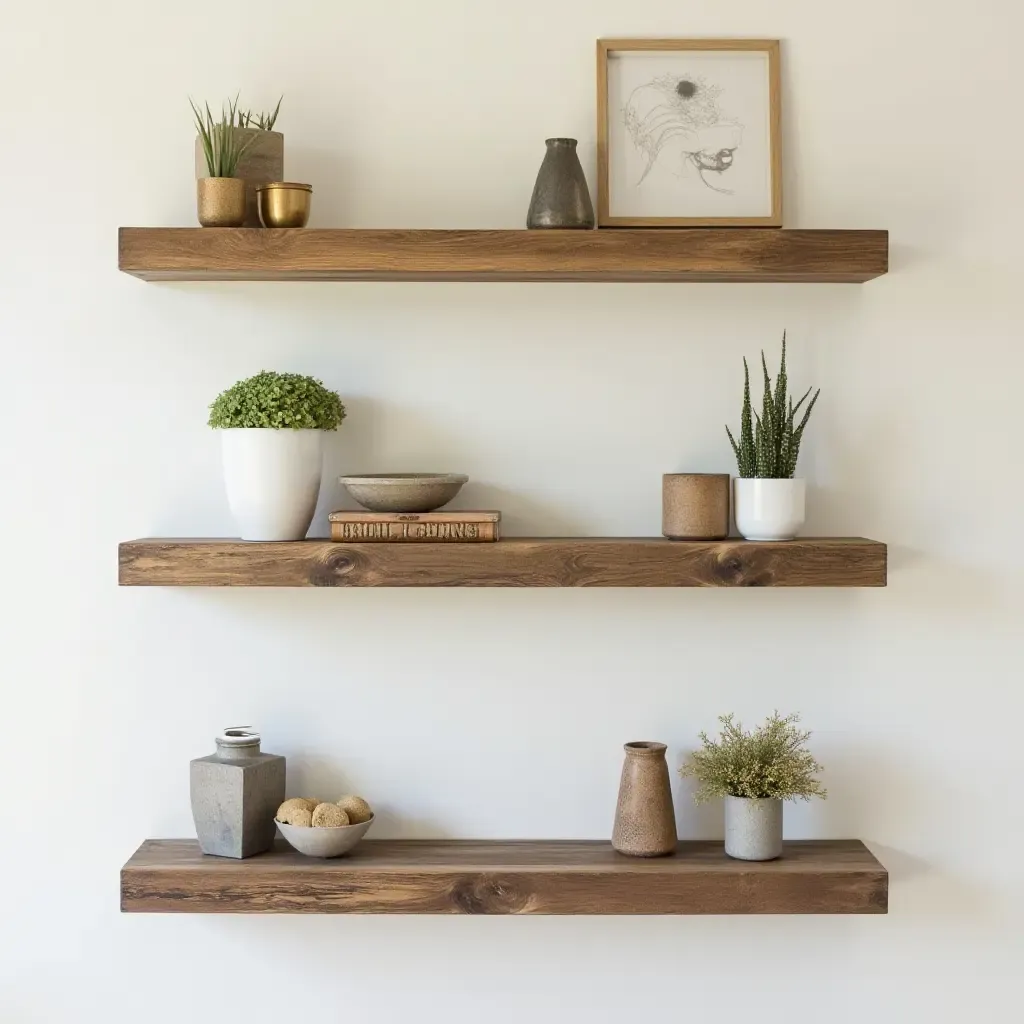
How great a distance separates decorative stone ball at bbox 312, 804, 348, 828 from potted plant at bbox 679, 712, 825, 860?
53 centimetres

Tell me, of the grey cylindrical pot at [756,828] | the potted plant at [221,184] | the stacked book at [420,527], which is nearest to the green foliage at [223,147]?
the potted plant at [221,184]

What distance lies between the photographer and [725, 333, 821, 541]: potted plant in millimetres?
1754

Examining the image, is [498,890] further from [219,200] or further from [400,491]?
[219,200]

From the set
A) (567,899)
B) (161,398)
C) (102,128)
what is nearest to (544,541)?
(567,899)

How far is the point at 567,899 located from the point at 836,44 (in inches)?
52.8

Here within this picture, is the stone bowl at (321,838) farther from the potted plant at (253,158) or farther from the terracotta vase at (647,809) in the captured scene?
the potted plant at (253,158)

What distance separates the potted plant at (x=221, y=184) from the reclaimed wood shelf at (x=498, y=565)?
1.54 ft

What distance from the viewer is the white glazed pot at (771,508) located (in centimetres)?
175

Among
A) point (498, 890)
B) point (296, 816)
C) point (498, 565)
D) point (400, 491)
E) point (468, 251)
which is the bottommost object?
point (498, 890)


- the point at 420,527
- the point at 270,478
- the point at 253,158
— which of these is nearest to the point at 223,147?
the point at 253,158

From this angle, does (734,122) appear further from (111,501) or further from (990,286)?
(111,501)

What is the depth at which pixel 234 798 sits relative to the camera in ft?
5.78

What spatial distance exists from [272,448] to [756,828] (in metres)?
0.89

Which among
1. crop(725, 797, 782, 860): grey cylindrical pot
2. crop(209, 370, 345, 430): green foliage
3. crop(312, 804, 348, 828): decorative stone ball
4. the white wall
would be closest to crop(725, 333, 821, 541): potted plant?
the white wall
